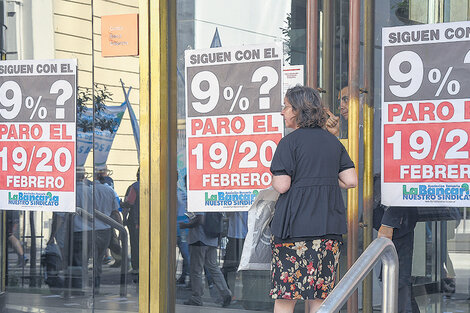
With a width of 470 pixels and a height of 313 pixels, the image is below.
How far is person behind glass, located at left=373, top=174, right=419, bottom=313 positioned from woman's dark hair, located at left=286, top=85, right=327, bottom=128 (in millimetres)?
875

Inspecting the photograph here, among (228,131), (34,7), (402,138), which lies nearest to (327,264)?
(402,138)

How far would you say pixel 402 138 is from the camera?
5.37 m

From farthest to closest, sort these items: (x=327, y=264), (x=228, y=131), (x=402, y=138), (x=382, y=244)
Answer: (x=228, y=131), (x=402, y=138), (x=327, y=264), (x=382, y=244)

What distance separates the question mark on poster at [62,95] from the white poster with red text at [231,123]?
1008mm

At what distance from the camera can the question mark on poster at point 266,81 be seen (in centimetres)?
584

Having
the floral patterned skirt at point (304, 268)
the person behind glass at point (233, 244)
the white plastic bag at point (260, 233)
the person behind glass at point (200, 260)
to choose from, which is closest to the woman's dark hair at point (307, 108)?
the white plastic bag at point (260, 233)

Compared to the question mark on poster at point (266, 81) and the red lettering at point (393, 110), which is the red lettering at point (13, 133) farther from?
the red lettering at point (393, 110)

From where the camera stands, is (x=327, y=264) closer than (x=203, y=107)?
Yes

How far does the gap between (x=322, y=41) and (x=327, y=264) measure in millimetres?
1607

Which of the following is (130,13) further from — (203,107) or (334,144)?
(334,144)

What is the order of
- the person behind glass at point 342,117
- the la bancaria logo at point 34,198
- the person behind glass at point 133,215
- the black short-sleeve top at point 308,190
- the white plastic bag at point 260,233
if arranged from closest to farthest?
the black short-sleeve top at point 308,190 → the white plastic bag at point 260,233 → the person behind glass at point 342,117 → the person behind glass at point 133,215 → the la bancaria logo at point 34,198

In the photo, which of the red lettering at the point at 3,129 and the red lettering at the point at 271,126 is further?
the red lettering at the point at 3,129

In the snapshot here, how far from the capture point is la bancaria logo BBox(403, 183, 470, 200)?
524 centimetres

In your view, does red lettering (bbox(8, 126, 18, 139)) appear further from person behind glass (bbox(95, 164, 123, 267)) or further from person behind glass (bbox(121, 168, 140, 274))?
person behind glass (bbox(121, 168, 140, 274))
